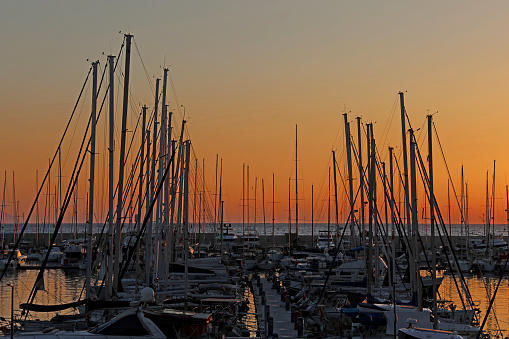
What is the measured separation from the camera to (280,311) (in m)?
42.4

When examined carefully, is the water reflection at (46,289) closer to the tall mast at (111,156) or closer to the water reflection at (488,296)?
the tall mast at (111,156)

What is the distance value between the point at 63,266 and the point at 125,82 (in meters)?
51.1

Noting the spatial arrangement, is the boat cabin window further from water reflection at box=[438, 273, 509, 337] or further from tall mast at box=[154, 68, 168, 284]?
water reflection at box=[438, 273, 509, 337]

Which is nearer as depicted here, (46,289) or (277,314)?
(277,314)

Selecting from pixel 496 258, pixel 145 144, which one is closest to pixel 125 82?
pixel 145 144

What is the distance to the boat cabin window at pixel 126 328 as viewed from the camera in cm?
2369

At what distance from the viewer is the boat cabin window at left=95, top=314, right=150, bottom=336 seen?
23688mm

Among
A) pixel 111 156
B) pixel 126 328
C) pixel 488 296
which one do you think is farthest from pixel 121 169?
pixel 488 296

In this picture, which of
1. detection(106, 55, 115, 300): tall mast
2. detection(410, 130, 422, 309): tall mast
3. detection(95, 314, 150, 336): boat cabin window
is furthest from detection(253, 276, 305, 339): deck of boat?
detection(95, 314, 150, 336): boat cabin window

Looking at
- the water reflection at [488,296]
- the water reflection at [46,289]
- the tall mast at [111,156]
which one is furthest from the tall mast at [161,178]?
the water reflection at [488,296]

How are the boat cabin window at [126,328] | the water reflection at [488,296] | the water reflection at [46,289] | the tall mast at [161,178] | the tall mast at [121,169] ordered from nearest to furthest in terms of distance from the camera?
the boat cabin window at [126,328] → the tall mast at [121,169] → the water reflection at [488,296] → the tall mast at [161,178] → the water reflection at [46,289]

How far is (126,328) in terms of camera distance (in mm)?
23734

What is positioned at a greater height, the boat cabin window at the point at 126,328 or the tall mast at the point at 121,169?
the tall mast at the point at 121,169

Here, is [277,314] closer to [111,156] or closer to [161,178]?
[161,178]
